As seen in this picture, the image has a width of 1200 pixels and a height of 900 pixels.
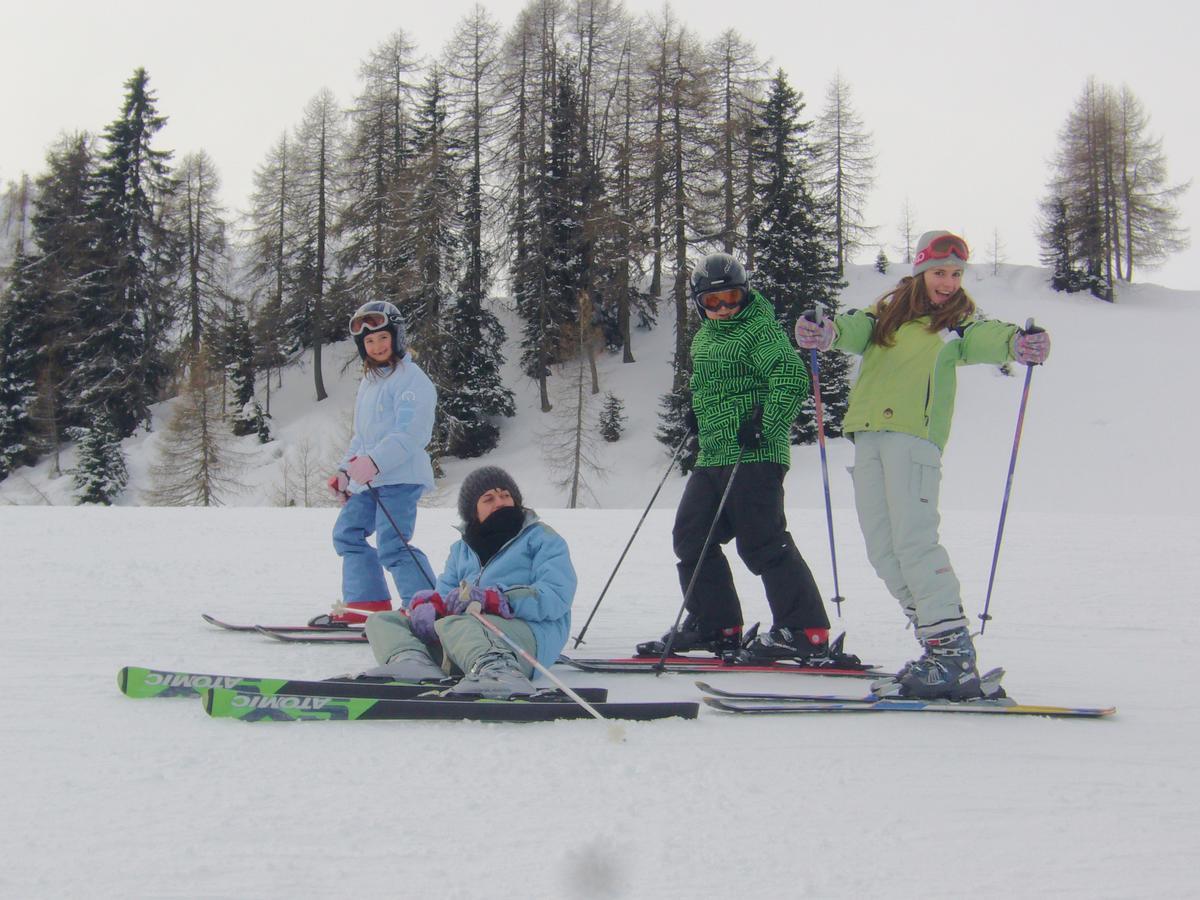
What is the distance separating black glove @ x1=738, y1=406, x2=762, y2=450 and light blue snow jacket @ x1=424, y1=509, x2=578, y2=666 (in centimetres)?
96

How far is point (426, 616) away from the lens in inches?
143

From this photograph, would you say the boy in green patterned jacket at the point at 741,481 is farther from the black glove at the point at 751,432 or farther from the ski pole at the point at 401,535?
the ski pole at the point at 401,535

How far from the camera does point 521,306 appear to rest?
100 feet

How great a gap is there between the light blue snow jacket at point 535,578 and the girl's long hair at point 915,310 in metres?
1.62

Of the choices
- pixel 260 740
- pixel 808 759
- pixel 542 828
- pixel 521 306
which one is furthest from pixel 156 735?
pixel 521 306

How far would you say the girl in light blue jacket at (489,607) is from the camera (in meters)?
3.26

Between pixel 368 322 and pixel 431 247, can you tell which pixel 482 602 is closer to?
pixel 368 322

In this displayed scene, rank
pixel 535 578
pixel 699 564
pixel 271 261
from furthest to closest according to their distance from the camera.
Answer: pixel 271 261 < pixel 699 564 < pixel 535 578

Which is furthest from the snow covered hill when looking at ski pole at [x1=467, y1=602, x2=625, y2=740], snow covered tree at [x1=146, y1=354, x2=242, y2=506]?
ski pole at [x1=467, y1=602, x2=625, y2=740]

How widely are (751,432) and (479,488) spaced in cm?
126

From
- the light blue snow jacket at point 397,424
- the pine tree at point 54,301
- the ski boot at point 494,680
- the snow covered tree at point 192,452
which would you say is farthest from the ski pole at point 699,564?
the pine tree at point 54,301

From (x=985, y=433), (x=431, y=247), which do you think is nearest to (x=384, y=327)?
(x=985, y=433)

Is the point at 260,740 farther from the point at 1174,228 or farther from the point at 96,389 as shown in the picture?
the point at 1174,228

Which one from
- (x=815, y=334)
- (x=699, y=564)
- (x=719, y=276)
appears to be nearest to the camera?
(x=815, y=334)
